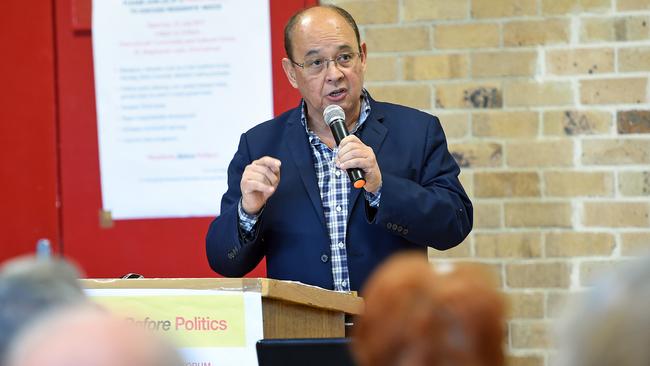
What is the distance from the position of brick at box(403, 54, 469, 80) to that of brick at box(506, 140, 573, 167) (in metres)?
0.32

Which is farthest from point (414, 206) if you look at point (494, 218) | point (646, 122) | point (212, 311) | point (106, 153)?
point (106, 153)

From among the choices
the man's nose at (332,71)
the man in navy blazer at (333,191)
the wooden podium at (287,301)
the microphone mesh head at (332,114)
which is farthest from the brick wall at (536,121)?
the wooden podium at (287,301)

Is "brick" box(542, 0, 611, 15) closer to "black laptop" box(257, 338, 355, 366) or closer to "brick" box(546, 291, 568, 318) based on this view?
"brick" box(546, 291, 568, 318)

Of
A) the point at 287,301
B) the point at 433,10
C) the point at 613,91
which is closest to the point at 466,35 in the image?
the point at 433,10

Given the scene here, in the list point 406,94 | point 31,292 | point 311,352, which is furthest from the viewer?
point 406,94

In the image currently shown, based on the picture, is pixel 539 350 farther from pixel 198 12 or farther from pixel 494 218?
pixel 198 12

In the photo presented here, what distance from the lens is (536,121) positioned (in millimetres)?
3730

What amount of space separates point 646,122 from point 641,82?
0.14 meters

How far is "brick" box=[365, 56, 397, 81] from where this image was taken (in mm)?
3789

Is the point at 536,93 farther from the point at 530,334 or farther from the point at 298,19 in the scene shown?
the point at 298,19

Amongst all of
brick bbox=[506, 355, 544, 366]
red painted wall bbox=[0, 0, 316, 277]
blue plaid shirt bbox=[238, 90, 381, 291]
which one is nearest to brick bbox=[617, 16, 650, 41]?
brick bbox=[506, 355, 544, 366]

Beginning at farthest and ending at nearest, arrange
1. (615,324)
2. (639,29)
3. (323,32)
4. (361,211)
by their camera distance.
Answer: (639,29), (323,32), (361,211), (615,324)

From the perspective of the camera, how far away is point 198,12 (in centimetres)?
391

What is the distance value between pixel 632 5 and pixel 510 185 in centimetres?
77
